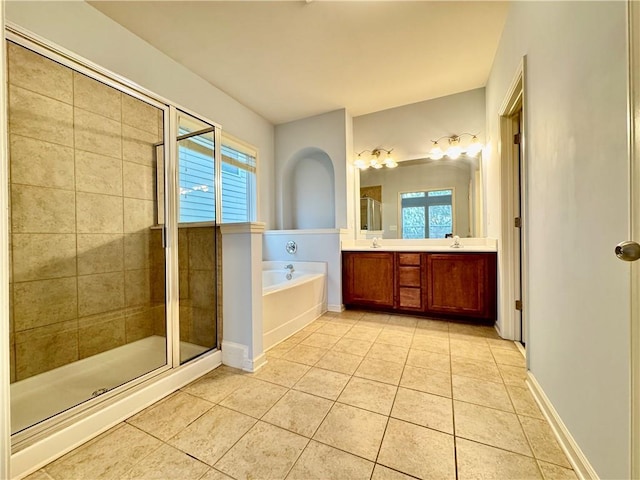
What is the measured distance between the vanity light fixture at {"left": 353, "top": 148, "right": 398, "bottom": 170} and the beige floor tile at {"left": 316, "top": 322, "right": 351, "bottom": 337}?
2143 millimetres

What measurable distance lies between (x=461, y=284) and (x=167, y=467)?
2.67 meters

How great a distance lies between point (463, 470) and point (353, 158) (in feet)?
10.8

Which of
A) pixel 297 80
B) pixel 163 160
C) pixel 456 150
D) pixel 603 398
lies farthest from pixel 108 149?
pixel 456 150

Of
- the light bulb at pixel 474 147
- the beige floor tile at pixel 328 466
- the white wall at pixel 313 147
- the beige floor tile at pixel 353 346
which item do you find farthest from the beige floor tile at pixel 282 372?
the light bulb at pixel 474 147

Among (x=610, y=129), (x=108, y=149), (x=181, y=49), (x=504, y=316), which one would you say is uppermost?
(x=181, y=49)

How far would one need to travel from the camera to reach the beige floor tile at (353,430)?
1.09 metres

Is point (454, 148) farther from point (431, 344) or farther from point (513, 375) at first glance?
point (513, 375)

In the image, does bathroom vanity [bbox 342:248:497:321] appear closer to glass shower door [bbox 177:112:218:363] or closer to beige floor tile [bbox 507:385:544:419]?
beige floor tile [bbox 507:385:544:419]

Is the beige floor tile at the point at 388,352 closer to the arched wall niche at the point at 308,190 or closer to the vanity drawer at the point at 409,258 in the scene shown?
the vanity drawer at the point at 409,258

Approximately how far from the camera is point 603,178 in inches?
33.7

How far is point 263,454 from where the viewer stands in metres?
1.06

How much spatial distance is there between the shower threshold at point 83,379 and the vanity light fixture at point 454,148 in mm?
3262

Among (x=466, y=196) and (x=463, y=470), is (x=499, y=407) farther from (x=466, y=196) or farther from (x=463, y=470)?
(x=466, y=196)

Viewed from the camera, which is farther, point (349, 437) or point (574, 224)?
point (349, 437)
